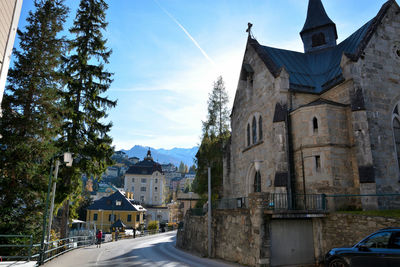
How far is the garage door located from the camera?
1414 cm

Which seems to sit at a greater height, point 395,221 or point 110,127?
point 110,127

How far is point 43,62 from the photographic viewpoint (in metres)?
16.3

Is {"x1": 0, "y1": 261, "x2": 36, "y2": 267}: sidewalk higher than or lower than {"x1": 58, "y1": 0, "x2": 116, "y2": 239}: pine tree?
lower

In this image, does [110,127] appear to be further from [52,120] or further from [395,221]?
[395,221]

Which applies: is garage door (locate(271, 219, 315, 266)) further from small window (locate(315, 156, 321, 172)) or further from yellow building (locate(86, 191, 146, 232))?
yellow building (locate(86, 191, 146, 232))

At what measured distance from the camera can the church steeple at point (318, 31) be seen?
1086 inches

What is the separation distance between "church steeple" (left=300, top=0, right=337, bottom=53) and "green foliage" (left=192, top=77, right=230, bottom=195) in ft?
40.2

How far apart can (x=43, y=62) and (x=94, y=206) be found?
1775 inches

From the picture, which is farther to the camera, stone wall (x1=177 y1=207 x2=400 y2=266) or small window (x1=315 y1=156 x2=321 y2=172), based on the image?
small window (x1=315 y1=156 x2=321 y2=172)

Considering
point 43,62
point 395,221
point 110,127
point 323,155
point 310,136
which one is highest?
point 43,62

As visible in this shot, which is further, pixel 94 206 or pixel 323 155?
pixel 94 206

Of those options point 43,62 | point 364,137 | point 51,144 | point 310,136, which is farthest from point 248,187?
point 43,62

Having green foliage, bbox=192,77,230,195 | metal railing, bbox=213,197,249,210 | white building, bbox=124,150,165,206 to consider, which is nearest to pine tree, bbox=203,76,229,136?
green foliage, bbox=192,77,230,195

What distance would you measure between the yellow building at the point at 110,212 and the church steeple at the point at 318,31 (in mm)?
43930
